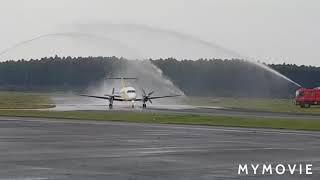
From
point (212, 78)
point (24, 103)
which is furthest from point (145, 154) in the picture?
point (212, 78)

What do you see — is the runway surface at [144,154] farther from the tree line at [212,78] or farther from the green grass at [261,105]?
the tree line at [212,78]

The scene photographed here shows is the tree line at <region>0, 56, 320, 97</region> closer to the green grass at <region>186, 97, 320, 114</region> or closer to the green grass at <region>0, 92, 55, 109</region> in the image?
the green grass at <region>186, 97, 320, 114</region>

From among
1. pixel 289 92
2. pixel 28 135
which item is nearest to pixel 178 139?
pixel 28 135

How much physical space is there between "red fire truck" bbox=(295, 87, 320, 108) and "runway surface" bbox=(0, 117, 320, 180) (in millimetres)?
58193

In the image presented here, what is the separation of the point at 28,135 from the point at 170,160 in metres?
13.7

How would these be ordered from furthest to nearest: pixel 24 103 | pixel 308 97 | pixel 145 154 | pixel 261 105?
pixel 24 103, pixel 261 105, pixel 308 97, pixel 145 154

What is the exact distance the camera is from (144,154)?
23.7 metres

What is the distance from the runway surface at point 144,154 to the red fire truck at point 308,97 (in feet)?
191

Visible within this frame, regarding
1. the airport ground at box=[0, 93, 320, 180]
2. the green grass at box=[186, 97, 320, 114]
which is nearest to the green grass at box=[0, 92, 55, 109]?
the green grass at box=[186, 97, 320, 114]

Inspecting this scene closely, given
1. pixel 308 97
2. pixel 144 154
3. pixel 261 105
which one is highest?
pixel 308 97

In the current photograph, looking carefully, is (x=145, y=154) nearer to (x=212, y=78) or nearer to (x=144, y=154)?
(x=144, y=154)

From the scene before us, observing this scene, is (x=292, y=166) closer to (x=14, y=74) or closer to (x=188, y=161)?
(x=188, y=161)

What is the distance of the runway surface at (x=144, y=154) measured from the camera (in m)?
→ 17.8

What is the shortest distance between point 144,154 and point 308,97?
72373 millimetres
